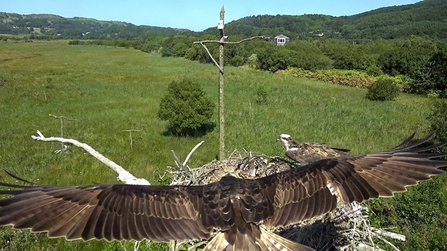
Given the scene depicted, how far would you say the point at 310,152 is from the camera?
570 centimetres

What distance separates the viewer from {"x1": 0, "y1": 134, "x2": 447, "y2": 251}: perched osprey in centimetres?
278

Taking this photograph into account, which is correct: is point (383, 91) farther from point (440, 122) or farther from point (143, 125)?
point (143, 125)

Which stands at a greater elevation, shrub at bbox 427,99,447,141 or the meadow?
shrub at bbox 427,99,447,141

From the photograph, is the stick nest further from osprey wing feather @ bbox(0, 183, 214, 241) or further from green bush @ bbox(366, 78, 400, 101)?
green bush @ bbox(366, 78, 400, 101)

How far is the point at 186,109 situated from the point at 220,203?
12075 millimetres

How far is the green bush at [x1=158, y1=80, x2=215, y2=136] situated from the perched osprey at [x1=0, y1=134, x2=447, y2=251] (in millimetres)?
11733

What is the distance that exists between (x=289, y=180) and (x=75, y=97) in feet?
79.4

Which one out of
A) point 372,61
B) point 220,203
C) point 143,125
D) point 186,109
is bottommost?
point 143,125

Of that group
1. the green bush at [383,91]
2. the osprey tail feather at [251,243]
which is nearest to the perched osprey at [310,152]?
the osprey tail feather at [251,243]

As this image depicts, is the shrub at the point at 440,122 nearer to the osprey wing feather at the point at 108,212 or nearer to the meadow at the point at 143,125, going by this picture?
the meadow at the point at 143,125

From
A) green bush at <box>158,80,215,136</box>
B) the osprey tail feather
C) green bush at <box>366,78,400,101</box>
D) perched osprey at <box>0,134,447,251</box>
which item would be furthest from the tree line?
the osprey tail feather

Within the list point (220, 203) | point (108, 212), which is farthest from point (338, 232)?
point (108, 212)

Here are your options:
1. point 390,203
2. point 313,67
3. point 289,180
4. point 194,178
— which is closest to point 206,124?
point 390,203

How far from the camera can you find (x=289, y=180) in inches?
134
